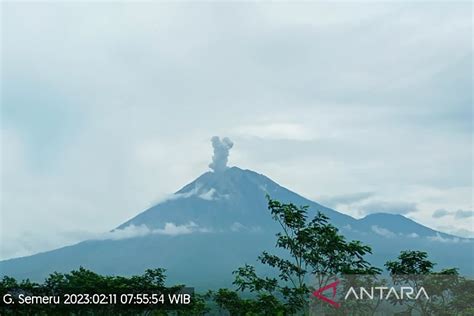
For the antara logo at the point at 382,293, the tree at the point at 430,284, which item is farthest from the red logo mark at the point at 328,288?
the tree at the point at 430,284

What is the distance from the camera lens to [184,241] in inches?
7677

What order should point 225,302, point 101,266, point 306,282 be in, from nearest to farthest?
point 306,282
point 225,302
point 101,266

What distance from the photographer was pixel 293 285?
16594mm

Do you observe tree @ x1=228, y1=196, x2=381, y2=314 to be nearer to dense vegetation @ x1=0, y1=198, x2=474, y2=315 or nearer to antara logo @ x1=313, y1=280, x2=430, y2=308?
dense vegetation @ x1=0, y1=198, x2=474, y2=315

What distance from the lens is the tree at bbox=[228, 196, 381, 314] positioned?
49.9ft

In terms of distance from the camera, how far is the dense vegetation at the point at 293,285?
47.7ft

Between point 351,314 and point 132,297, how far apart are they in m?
7.66

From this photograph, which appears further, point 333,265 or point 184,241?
point 184,241

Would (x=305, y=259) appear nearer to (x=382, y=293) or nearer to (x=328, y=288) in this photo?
(x=328, y=288)

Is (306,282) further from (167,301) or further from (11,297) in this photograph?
(11,297)

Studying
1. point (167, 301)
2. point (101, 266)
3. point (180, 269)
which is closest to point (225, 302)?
point (167, 301)

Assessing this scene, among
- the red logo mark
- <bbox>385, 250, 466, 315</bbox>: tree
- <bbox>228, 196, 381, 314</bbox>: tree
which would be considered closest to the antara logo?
the red logo mark

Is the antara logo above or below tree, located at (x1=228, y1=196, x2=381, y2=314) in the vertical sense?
below

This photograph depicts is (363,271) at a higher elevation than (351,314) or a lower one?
higher
